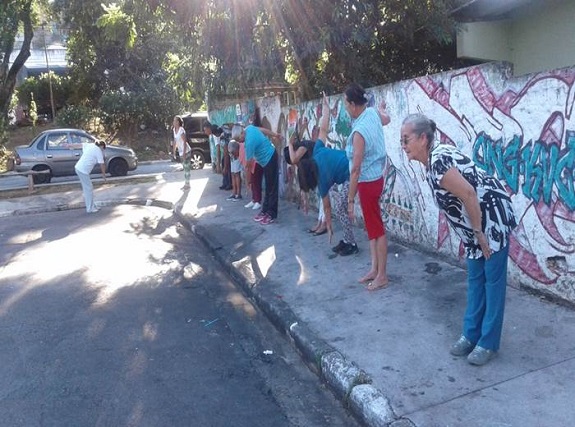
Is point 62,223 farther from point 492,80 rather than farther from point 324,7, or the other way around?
point 492,80

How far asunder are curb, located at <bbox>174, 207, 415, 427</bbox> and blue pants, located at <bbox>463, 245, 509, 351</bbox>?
0.83 meters

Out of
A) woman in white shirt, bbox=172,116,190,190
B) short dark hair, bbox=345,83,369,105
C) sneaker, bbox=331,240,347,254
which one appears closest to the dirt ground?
woman in white shirt, bbox=172,116,190,190

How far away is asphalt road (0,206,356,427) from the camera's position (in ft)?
13.1

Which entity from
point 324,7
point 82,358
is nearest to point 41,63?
point 324,7

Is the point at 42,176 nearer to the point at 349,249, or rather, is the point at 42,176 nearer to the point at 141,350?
the point at 349,249

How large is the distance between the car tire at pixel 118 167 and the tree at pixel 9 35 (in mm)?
7434

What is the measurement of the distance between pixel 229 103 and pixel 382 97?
9889 mm

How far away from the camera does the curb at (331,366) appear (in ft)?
11.9

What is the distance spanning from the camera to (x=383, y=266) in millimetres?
5770

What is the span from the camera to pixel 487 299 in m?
3.93

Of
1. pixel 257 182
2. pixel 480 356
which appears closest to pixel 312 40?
pixel 257 182

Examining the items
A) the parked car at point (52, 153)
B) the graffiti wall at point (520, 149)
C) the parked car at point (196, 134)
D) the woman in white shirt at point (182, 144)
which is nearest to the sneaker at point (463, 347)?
the graffiti wall at point (520, 149)

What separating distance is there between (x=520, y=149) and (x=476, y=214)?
1731 mm

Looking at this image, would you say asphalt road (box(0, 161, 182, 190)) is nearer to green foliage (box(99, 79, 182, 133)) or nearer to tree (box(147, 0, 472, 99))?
green foliage (box(99, 79, 182, 133))
